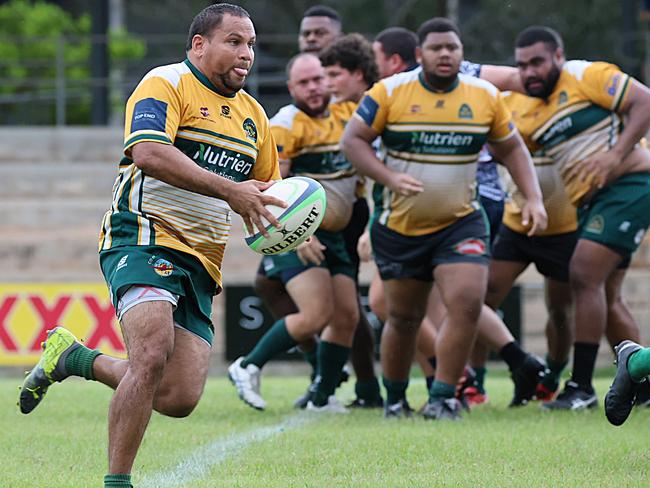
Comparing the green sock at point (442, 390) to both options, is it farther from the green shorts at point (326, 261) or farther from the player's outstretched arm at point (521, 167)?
the green shorts at point (326, 261)

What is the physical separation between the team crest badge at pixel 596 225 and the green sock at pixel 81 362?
3.97 meters

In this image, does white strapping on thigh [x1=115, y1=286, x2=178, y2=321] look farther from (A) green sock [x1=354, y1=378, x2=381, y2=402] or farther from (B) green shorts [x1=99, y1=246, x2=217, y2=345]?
(A) green sock [x1=354, y1=378, x2=381, y2=402]

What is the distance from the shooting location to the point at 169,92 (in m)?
5.59

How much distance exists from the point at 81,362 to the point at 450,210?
9.95ft

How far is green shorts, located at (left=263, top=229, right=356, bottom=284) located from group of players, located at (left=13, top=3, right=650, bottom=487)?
0.02 metres

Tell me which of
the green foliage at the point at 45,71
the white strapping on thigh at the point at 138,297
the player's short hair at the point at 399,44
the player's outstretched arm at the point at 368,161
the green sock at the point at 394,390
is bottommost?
the green foliage at the point at 45,71

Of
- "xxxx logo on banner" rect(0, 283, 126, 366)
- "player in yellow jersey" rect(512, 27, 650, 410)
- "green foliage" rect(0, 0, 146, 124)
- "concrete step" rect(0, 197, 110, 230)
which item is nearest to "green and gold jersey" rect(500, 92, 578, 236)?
"player in yellow jersey" rect(512, 27, 650, 410)

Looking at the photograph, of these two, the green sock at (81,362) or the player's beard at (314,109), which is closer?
the green sock at (81,362)

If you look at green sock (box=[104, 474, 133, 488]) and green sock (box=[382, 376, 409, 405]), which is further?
green sock (box=[382, 376, 409, 405])

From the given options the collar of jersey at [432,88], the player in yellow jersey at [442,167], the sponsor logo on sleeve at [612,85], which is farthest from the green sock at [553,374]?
the collar of jersey at [432,88]

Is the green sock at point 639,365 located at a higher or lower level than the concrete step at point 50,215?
higher

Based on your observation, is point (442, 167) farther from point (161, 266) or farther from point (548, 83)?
point (161, 266)

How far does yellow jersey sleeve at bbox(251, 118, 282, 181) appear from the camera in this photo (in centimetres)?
604

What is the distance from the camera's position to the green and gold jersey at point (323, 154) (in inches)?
359
